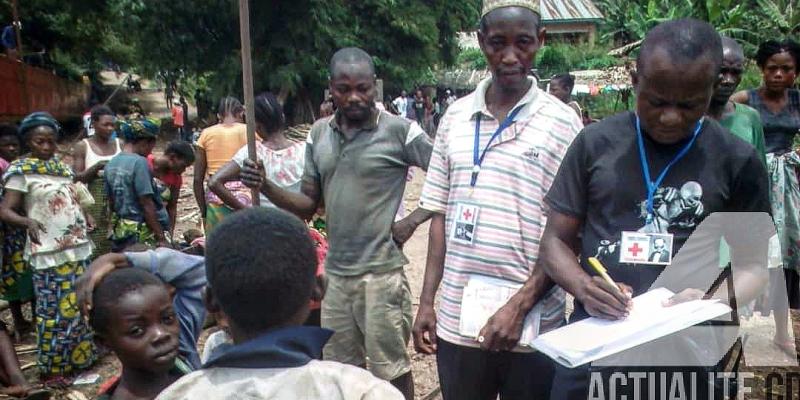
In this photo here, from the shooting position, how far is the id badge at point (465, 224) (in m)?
2.33

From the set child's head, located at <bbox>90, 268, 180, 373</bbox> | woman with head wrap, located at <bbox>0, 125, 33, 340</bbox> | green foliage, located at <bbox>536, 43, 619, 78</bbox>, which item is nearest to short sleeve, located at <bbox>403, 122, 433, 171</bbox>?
child's head, located at <bbox>90, 268, 180, 373</bbox>

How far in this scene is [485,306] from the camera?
227 centimetres

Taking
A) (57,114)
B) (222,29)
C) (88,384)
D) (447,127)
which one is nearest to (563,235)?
(447,127)

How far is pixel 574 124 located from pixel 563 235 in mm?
535

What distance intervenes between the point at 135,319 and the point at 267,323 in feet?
2.76

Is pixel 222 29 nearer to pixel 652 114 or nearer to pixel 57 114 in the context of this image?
pixel 57 114

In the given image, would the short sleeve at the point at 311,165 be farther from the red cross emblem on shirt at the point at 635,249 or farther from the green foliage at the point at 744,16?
the green foliage at the point at 744,16

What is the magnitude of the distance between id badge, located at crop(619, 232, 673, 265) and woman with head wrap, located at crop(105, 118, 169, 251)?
12.8ft

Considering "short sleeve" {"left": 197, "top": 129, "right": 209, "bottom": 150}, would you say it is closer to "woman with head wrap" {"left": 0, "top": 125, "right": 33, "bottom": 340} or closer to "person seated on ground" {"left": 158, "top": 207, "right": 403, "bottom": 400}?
"woman with head wrap" {"left": 0, "top": 125, "right": 33, "bottom": 340}

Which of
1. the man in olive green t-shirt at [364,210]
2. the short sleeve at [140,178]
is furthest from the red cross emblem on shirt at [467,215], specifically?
the short sleeve at [140,178]

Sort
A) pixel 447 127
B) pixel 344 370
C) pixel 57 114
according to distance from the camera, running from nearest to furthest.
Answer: pixel 344 370, pixel 447 127, pixel 57 114

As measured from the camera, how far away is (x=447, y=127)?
2.50 metres

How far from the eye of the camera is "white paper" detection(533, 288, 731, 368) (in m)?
1.57

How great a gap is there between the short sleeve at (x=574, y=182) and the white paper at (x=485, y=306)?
0.44 m
